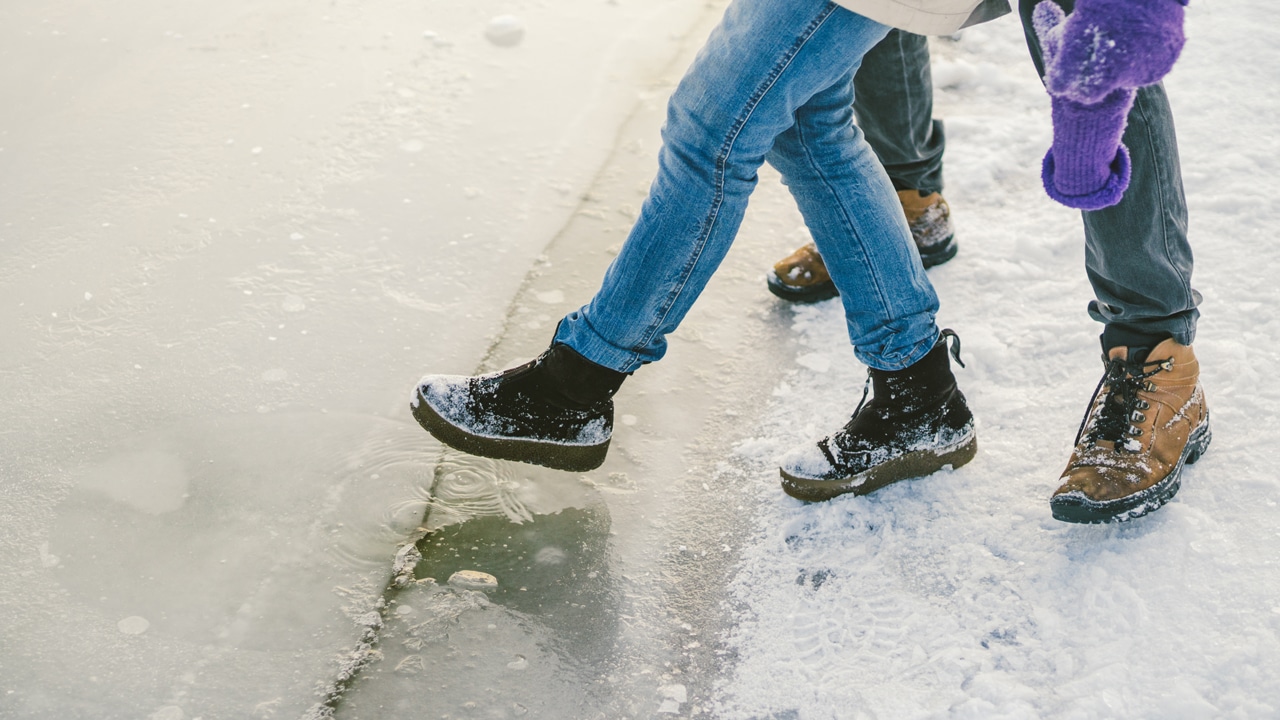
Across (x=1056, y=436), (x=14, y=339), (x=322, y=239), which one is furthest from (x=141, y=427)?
(x=1056, y=436)

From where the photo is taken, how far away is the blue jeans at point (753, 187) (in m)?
1.25

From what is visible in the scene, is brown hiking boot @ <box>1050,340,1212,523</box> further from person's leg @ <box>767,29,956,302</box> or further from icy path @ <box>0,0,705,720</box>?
icy path @ <box>0,0,705,720</box>

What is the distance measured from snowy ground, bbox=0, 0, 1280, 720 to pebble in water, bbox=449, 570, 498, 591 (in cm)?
1

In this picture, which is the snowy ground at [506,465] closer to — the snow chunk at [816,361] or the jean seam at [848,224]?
the snow chunk at [816,361]

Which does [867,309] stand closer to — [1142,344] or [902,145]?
[1142,344]

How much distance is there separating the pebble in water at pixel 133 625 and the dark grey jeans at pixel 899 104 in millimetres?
1468

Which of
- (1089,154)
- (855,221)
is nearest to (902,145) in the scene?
(855,221)

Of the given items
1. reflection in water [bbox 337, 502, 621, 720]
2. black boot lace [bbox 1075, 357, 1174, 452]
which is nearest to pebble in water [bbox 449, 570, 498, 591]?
reflection in water [bbox 337, 502, 621, 720]

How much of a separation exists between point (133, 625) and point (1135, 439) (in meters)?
1.44

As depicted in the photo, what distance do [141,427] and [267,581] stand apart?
43 cm

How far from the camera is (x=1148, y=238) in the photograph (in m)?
1.40

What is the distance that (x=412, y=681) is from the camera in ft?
4.51

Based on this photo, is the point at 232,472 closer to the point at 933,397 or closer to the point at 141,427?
the point at 141,427

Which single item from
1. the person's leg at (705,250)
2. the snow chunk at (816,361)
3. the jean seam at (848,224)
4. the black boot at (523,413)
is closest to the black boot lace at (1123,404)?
the person's leg at (705,250)
